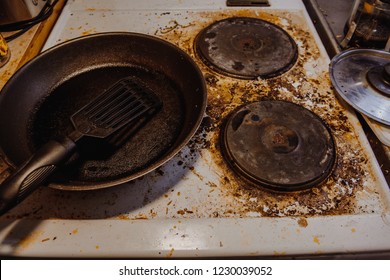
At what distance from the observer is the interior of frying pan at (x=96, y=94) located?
474 mm

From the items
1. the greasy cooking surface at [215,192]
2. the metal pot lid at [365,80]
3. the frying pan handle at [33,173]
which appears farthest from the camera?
the metal pot lid at [365,80]

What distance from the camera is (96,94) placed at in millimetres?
603

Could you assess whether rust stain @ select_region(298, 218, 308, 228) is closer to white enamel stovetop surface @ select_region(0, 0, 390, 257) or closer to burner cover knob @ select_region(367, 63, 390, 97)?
white enamel stovetop surface @ select_region(0, 0, 390, 257)

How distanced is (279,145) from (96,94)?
38 centimetres

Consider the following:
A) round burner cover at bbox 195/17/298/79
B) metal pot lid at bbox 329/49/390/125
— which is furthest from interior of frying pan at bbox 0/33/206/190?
metal pot lid at bbox 329/49/390/125

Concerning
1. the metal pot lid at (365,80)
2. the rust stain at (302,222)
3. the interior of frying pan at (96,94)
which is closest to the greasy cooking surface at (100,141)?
the interior of frying pan at (96,94)

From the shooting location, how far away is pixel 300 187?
46 centimetres

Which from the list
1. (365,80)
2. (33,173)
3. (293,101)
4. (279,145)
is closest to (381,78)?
(365,80)

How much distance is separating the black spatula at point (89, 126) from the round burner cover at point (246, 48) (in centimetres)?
20

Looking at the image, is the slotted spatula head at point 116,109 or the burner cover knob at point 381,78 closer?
the slotted spatula head at point 116,109

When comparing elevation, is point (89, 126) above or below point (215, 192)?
above

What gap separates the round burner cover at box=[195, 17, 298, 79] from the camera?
0.66 metres

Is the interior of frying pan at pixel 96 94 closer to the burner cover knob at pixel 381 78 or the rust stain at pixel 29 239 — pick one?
the rust stain at pixel 29 239

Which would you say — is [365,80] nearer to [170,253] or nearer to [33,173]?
[170,253]
